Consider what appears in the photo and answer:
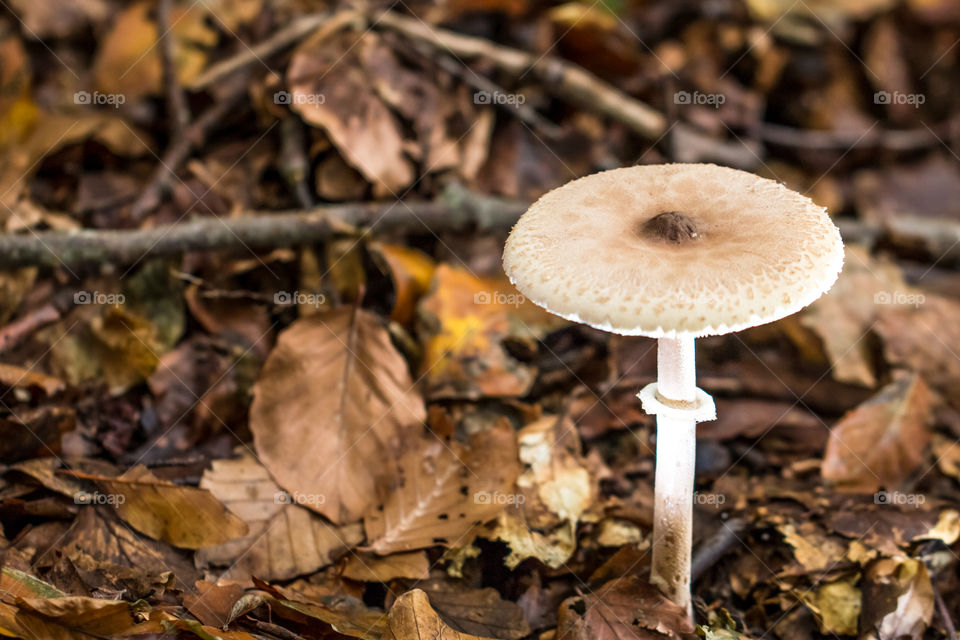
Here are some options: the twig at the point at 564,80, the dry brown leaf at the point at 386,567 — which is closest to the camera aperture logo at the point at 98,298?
the dry brown leaf at the point at 386,567

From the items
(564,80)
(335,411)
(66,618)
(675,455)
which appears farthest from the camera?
→ (564,80)

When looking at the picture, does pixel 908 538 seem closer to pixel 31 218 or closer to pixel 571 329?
pixel 571 329

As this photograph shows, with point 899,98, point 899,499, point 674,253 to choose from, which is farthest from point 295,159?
point 899,98

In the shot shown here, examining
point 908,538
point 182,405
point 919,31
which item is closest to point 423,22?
point 182,405

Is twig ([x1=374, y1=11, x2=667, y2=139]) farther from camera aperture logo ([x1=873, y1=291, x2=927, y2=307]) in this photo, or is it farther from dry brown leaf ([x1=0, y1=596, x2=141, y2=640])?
dry brown leaf ([x1=0, y1=596, x2=141, y2=640])

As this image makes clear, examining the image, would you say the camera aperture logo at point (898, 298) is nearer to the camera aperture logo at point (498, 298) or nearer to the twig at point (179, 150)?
the camera aperture logo at point (498, 298)

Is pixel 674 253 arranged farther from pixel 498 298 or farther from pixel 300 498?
pixel 300 498
